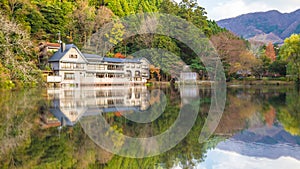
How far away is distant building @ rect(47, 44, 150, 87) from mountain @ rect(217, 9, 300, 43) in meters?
117

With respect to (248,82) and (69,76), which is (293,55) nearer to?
(248,82)

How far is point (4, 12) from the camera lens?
964 inches

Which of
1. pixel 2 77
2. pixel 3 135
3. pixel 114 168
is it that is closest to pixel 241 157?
pixel 114 168

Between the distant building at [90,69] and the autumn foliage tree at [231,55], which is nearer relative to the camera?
the distant building at [90,69]

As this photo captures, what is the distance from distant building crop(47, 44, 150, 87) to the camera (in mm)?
27078

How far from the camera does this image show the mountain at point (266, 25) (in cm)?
14175

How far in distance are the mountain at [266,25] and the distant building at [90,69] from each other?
11725 cm

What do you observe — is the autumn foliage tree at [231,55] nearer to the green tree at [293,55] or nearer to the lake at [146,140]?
the green tree at [293,55]

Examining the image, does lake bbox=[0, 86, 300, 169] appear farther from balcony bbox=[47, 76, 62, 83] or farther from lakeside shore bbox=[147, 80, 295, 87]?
lakeside shore bbox=[147, 80, 295, 87]

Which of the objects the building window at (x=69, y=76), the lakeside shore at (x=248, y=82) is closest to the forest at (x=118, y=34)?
the lakeside shore at (x=248, y=82)

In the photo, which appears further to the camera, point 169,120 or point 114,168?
point 169,120

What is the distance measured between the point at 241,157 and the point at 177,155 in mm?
965

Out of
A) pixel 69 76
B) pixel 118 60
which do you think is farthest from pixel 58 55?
pixel 118 60

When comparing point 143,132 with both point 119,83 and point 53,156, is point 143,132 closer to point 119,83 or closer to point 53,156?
point 53,156
